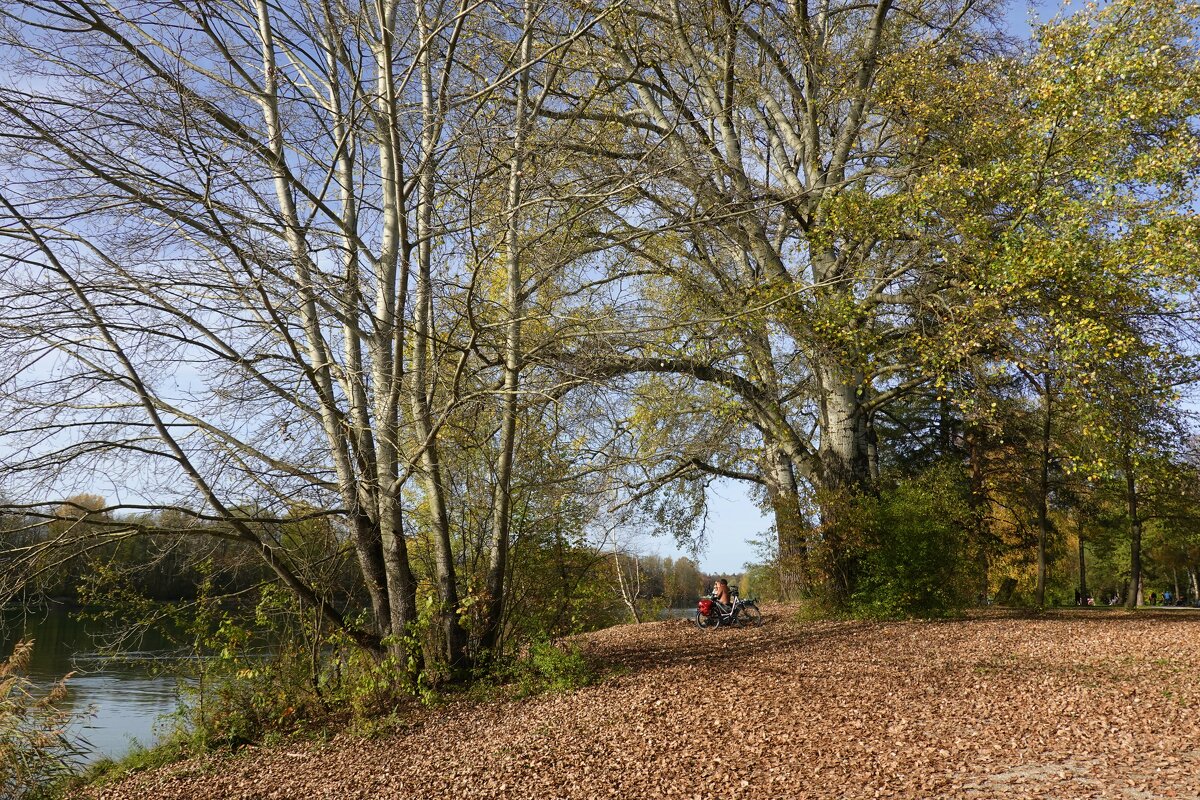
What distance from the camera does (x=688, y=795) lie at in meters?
4.99

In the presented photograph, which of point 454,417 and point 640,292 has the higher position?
point 640,292

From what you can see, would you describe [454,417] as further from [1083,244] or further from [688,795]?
[1083,244]

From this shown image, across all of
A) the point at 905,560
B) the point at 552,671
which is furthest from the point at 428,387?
the point at 905,560

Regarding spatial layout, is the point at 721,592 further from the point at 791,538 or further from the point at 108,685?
the point at 108,685

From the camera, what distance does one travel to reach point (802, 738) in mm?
5820

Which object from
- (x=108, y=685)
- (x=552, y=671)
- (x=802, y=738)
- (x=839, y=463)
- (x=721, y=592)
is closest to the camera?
(x=802, y=738)

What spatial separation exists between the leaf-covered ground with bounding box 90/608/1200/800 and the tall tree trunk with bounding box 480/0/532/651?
121cm

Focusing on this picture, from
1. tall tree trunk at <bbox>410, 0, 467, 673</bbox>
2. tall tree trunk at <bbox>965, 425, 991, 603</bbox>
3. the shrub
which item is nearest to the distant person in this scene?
tall tree trunk at <bbox>410, 0, 467, 673</bbox>

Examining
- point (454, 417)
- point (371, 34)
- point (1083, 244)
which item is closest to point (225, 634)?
point (454, 417)

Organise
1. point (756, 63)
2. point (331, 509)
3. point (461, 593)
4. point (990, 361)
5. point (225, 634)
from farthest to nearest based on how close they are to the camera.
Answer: point (756, 63)
point (990, 361)
point (461, 593)
point (331, 509)
point (225, 634)

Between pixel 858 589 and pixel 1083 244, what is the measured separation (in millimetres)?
5759

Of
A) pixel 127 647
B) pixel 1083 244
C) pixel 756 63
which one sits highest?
pixel 756 63

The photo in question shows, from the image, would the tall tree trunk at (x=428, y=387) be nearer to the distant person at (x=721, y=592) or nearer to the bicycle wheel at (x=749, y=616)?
the distant person at (x=721, y=592)

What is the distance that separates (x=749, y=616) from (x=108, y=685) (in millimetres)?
10807
